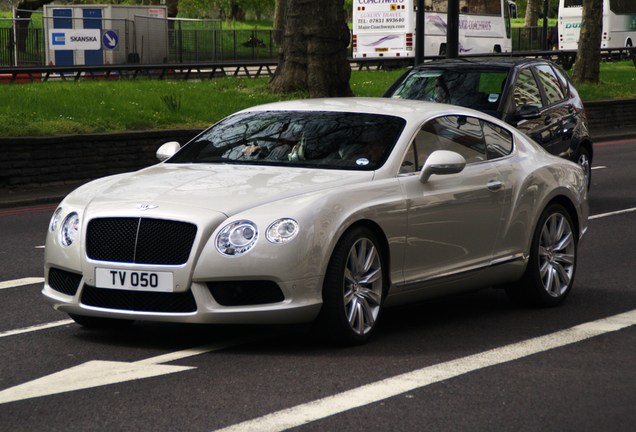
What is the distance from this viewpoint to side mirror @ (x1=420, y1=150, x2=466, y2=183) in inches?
310

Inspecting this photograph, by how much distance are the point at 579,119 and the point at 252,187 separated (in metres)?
8.94

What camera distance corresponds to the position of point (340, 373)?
6.69 metres

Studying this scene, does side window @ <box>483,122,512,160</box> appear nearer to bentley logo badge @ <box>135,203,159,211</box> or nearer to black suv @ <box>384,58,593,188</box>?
bentley logo badge @ <box>135,203,159,211</box>

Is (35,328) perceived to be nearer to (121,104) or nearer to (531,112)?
(531,112)

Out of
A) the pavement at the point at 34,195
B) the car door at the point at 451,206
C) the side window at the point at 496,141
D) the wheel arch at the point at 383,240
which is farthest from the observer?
the pavement at the point at 34,195

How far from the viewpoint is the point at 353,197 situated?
291 inches

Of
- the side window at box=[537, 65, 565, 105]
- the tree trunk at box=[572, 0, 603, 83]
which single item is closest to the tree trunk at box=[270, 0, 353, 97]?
the side window at box=[537, 65, 565, 105]

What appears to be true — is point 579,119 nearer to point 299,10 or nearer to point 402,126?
point 402,126

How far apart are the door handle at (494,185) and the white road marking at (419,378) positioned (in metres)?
1.05

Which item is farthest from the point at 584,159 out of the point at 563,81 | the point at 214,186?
the point at 214,186

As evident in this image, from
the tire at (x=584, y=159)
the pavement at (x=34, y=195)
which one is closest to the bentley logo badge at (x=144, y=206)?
the pavement at (x=34, y=195)

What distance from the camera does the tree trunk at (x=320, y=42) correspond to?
2389 centimetres

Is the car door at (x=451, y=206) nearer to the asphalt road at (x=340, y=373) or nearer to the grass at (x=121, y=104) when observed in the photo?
the asphalt road at (x=340, y=373)

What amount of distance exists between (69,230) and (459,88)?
26.0 feet
